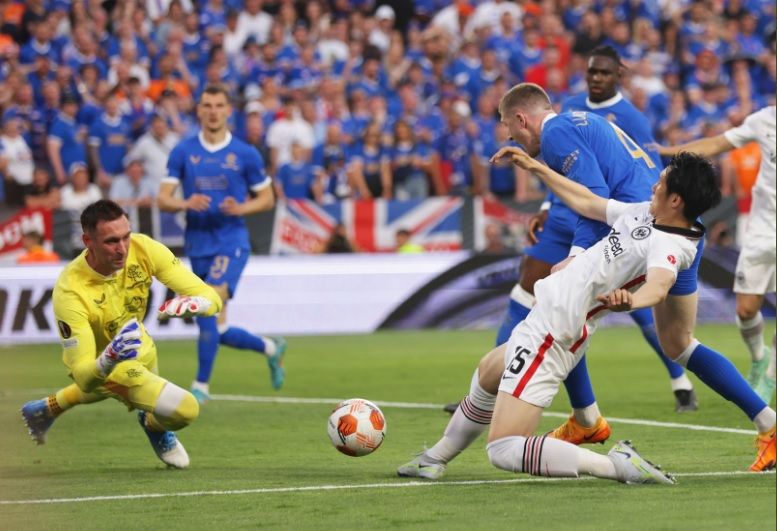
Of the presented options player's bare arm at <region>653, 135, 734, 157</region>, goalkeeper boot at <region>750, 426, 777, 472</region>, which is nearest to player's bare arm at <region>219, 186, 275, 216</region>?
player's bare arm at <region>653, 135, 734, 157</region>

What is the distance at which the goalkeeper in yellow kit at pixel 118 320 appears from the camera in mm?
8070

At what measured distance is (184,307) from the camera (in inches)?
312

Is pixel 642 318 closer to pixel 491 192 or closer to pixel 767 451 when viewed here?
pixel 767 451

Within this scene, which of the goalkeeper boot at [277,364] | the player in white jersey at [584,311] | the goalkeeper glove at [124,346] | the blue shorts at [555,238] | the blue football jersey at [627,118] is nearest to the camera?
the player in white jersey at [584,311]

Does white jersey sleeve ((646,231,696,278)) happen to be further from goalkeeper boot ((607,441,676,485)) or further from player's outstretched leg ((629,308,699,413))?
player's outstretched leg ((629,308,699,413))

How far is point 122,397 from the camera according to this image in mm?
8484

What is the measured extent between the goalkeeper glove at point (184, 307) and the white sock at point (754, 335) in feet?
17.1

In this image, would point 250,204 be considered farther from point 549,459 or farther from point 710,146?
point 549,459

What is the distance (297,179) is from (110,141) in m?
2.78

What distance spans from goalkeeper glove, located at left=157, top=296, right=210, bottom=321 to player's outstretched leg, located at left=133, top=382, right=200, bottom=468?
551mm

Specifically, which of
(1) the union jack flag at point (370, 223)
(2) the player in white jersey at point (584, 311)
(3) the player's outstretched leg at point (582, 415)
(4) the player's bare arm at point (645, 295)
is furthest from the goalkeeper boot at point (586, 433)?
(1) the union jack flag at point (370, 223)

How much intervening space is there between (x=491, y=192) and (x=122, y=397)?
13.3m

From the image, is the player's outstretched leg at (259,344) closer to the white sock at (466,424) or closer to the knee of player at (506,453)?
the white sock at (466,424)

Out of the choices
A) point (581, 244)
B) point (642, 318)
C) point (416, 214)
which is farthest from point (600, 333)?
point (581, 244)
